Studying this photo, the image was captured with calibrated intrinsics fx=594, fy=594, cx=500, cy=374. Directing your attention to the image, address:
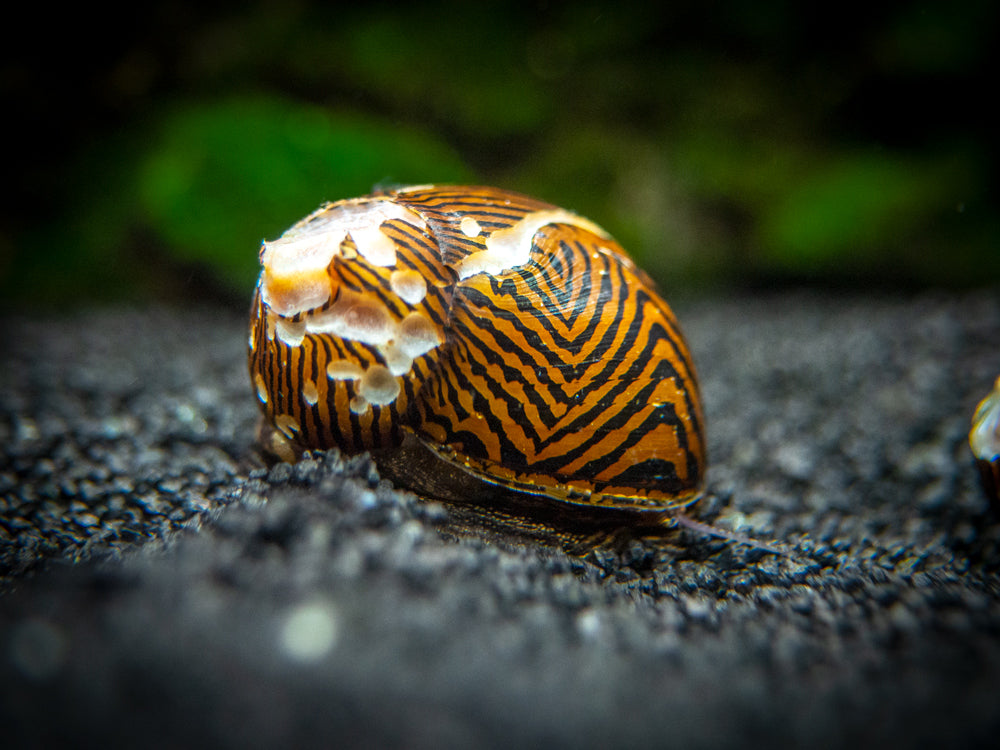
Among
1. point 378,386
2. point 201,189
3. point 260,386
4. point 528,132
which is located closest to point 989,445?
point 378,386

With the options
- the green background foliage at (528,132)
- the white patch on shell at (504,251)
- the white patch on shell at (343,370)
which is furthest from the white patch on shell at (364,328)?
the green background foliage at (528,132)

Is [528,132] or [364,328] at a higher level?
[528,132]

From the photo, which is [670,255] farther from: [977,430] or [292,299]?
[292,299]

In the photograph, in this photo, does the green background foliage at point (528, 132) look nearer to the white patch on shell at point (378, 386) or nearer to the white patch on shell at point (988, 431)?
the white patch on shell at point (378, 386)

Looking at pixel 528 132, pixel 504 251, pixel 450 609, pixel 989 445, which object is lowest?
pixel 450 609

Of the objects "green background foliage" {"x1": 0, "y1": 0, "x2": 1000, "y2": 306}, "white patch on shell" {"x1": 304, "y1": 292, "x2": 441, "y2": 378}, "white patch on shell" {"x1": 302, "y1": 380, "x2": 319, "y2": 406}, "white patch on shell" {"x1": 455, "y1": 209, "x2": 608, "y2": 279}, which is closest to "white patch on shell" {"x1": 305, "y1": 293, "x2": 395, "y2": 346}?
"white patch on shell" {"x1": 304, "y1": 292, "x2": 441, "y2": 378}

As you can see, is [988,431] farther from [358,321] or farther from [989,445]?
[358,321]
